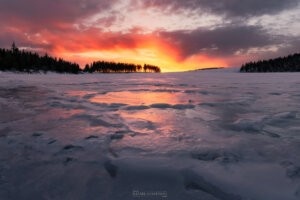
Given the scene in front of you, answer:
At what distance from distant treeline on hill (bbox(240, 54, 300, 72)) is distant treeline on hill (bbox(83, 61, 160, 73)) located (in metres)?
49.7

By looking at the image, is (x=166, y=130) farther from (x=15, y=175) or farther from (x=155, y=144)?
(x=15, y=175)

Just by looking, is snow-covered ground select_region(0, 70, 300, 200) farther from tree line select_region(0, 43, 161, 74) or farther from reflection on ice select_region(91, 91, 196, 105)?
tree line select_region(0, 43, 161, 74)

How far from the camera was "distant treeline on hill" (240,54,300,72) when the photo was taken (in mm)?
105938

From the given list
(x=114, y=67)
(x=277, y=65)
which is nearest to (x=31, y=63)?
(x=114, y=67)

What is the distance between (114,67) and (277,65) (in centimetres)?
6845

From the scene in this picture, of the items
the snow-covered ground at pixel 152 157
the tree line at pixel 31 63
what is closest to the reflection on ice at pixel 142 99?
the snow-covered ground at pixel 152 157

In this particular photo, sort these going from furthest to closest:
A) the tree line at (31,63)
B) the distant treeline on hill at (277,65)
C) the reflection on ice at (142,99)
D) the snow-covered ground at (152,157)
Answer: the distant treeline on hill at (277,65) → the tree line at (31,63) → the reflection on ice at (142,99) → the snow-covered ground at (152,157)

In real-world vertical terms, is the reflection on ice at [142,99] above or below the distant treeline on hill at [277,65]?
below

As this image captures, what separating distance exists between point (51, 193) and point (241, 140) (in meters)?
3.07

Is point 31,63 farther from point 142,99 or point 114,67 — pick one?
point 142,99

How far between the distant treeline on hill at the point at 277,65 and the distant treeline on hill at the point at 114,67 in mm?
49671

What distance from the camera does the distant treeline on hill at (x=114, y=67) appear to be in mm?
107625

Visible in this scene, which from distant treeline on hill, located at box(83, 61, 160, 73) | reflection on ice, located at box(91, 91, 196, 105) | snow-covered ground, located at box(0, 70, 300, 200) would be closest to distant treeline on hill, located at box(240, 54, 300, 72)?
distant treeline on hill, located at box(83, 61, 160, 73)

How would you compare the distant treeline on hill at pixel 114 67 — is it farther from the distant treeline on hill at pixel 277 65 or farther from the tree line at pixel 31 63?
the distant treeline on hill at pixel 277 65
